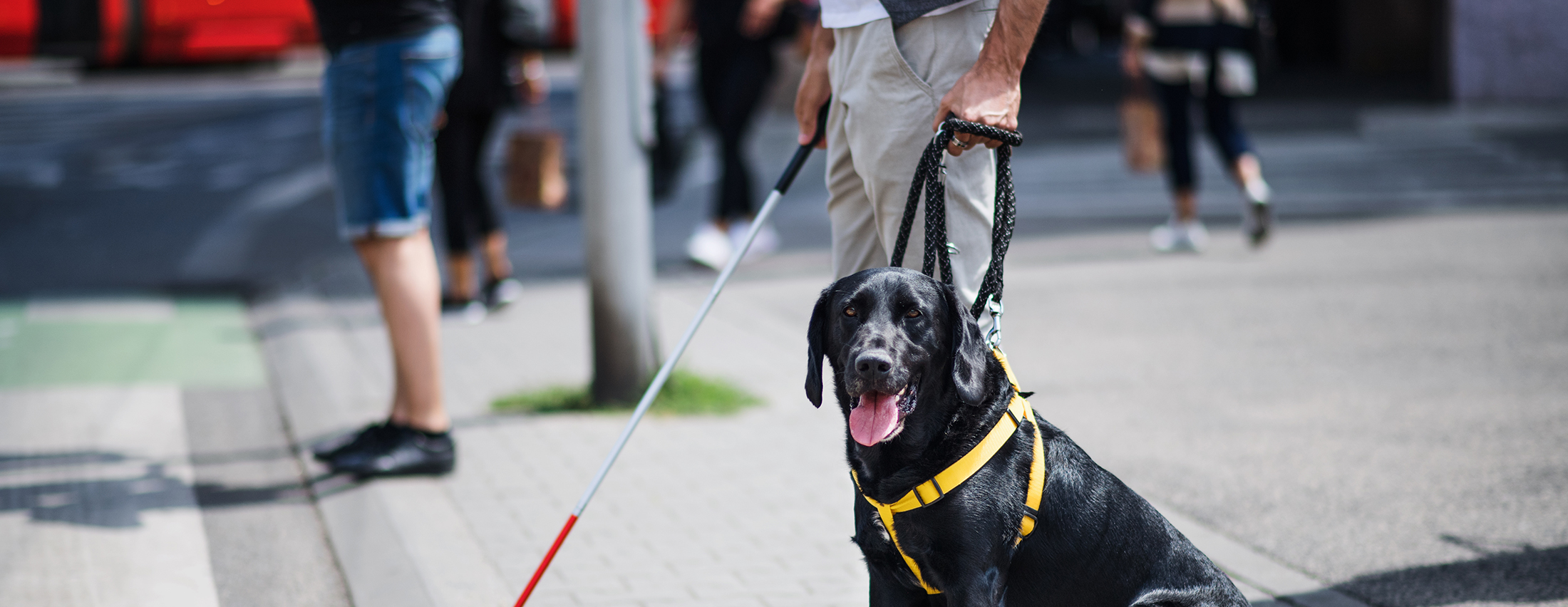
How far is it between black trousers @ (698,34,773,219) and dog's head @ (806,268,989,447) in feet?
17.9

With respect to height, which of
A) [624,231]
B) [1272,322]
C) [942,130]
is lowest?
[1272,322]

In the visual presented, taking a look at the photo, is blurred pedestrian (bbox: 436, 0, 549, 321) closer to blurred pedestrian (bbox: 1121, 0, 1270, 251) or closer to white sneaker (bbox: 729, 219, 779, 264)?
white sneaker (bbox: 729, 219, 779, 264)

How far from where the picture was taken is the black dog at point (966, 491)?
2.48 m

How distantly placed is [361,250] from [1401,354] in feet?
13.5

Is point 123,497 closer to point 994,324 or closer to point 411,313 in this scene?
point 411,313

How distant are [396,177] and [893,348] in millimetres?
2308

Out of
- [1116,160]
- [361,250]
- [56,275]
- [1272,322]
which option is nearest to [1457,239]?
[1272,322]

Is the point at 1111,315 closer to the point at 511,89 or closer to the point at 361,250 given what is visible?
the point at 511,89

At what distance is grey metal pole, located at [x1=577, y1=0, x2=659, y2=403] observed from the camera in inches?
205

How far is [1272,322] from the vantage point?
21.6 ft

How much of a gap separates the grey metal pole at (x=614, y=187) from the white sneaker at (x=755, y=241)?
2.76 metres

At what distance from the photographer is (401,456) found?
14.3 ft

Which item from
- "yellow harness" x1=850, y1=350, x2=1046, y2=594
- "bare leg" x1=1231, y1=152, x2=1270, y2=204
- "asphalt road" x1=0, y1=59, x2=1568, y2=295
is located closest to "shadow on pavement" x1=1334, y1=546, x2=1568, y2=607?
"yellow harness" x1=850, y1=350, x2=1046, y2=594

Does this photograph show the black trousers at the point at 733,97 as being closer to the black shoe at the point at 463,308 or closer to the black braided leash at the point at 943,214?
the black shoe at the point at 463,308
